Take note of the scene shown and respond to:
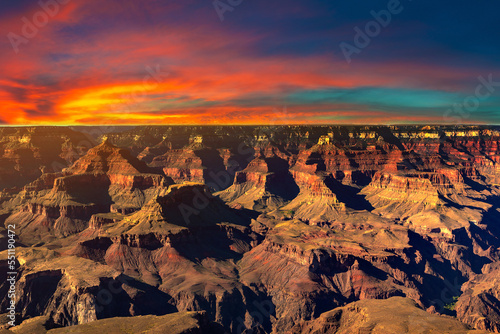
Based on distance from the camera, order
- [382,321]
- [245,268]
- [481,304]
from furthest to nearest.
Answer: [245,268] < [481,304] < [382,321]

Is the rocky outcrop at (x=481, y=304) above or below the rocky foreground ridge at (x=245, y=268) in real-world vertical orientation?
below

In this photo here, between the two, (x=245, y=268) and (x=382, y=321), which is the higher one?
(x=382, y=321)

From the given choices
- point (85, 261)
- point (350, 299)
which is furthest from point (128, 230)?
point (350, 299)

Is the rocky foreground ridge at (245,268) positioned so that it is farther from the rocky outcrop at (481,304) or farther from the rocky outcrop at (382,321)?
the rocky outcrop at (481,304)

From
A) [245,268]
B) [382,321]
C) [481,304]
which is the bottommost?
[481,304]

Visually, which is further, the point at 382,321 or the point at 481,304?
the point at 481,304

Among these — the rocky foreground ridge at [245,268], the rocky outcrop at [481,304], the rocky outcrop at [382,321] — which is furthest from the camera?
the rocky outcrop at [481,304]

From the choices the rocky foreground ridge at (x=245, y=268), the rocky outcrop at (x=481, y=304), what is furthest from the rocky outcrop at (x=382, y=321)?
the rocky outcrop at (x=481, y=304)

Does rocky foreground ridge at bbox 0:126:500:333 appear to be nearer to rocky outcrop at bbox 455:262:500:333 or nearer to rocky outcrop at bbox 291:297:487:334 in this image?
rocky outcrop at bbox 291:297:487:334

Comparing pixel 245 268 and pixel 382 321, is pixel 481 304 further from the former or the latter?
pixel 245 268

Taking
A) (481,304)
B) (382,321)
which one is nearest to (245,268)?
(382,321)

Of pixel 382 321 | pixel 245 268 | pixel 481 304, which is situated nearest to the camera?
pixel 382 321
